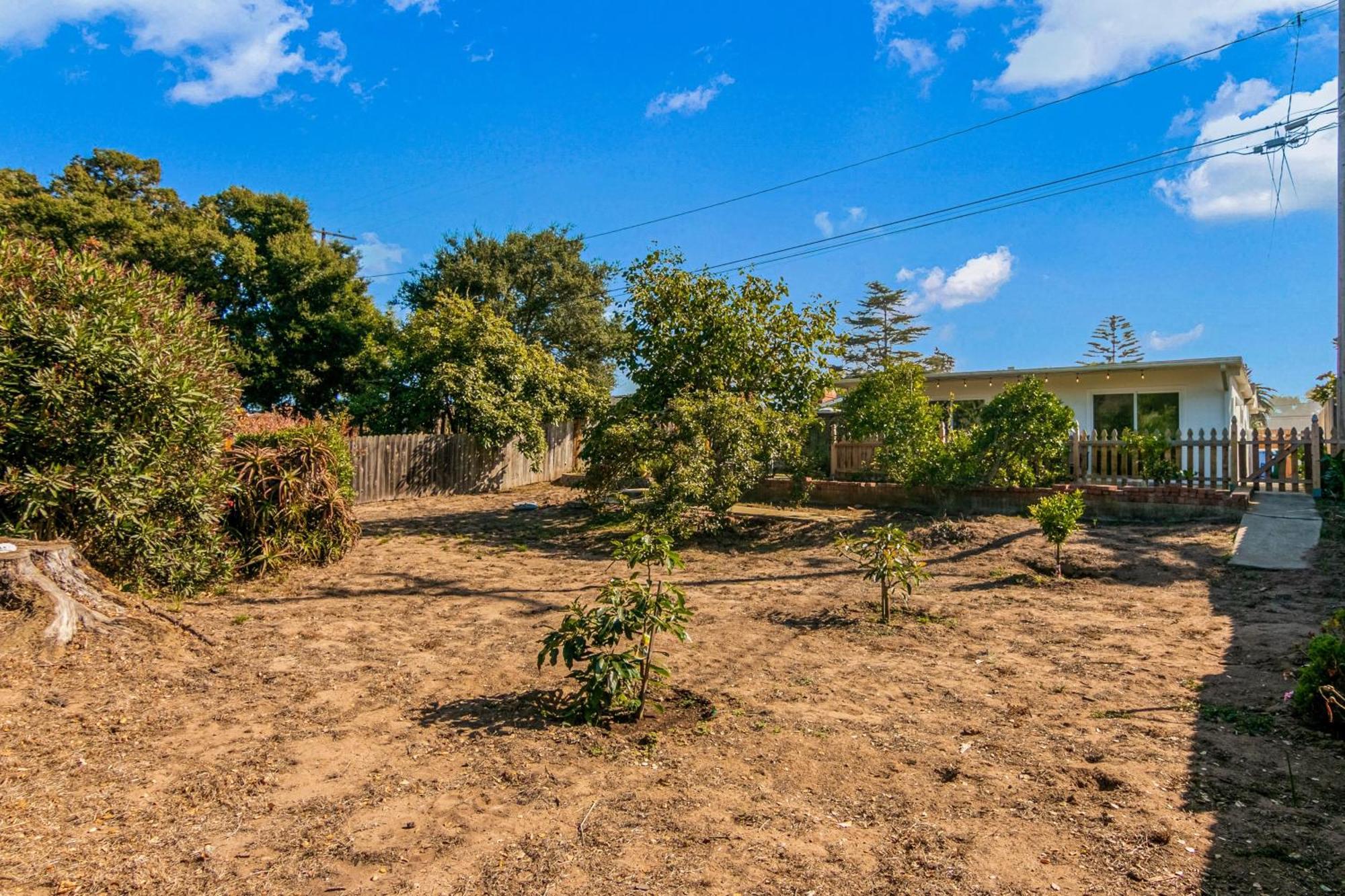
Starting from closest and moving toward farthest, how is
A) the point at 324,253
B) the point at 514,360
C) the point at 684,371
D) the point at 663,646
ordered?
the point at 663,646 < the point at 684,371 < the point at 514,360 < the point at 324,253

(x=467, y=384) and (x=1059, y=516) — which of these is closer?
(x=1059, y=516)

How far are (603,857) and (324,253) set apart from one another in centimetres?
2560

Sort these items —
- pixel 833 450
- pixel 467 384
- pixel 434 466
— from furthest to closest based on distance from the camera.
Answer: pixel 467 384
pixel 434 466
pixel 833 450

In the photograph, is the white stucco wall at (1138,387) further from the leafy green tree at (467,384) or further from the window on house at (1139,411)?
the leafy green tree at (467,384)

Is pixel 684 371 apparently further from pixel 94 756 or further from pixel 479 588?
pixel 94 756

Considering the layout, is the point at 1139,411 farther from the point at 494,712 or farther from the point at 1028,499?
the point at 494,712

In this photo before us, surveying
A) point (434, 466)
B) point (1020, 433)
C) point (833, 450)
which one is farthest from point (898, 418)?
point (434, 466)

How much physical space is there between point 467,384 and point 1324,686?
54.8 ft

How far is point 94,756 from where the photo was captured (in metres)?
3.70

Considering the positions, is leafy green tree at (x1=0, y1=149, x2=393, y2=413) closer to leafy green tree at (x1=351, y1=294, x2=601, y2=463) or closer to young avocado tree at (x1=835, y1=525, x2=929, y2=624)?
Answer: leafy green tree at (x1=351, y1=294, x2=601, y2=463)

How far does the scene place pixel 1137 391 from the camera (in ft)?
55.0

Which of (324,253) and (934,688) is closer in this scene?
(934,688)

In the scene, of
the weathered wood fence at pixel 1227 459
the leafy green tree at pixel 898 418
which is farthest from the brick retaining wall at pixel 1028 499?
the weathered wood fence at pixel 1227 459

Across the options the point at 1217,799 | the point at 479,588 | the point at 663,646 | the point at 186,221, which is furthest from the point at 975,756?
the point at 186,221
